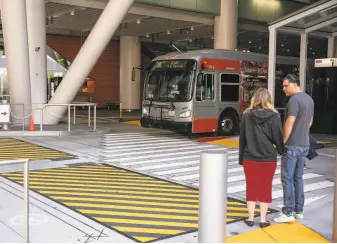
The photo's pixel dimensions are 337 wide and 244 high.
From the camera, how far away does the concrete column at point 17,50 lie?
18.3 metres

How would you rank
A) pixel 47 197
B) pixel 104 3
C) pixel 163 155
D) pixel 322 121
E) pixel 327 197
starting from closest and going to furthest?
pixel 47 197, pixel 327 197, pixel 163 155, pixel 322 121, pixel 104 3

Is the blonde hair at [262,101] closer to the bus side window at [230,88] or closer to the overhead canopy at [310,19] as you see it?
the overhead canopy at [310,19]

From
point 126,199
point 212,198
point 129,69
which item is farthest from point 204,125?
point 129,69

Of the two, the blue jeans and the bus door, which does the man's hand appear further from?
the bus door

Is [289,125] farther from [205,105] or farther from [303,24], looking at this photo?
[205,105]

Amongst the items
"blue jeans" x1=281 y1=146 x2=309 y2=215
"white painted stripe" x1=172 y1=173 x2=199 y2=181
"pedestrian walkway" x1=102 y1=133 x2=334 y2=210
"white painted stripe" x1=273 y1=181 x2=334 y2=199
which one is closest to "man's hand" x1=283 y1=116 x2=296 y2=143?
"blue jeans" x1=281 y1=146 x2=309 y2=215

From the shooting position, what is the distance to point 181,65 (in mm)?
17203

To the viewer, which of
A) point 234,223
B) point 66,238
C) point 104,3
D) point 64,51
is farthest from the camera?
point 64,51

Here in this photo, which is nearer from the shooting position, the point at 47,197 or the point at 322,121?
the point at 47,197

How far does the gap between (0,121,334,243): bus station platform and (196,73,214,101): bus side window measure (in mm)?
3534

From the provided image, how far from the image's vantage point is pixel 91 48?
19281mm

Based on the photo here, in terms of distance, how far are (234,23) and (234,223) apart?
818 inches

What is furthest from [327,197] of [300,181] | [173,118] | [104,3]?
[104,3]

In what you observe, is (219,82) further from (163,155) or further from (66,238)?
(66,238)
